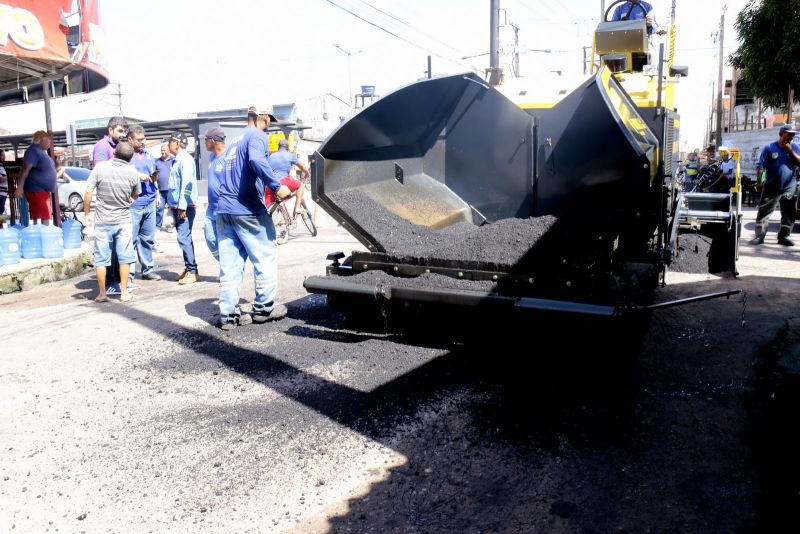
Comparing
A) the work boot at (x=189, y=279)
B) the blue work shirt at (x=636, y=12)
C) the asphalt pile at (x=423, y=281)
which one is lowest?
the work boot at (x=189, y=279)

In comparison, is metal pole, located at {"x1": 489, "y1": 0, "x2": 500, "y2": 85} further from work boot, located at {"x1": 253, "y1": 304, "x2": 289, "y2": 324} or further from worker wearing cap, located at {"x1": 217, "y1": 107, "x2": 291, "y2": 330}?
work boot, located at {"x1": 253, "y1": 304, "x2": 289, "y2": 324}

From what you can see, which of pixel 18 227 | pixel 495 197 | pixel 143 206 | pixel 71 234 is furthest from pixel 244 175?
pixel 71 234

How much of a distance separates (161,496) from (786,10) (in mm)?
21253

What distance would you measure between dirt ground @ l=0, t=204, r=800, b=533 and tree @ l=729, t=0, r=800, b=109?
16.3m

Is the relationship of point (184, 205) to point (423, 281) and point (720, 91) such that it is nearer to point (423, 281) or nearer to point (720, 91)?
point (423, 281)

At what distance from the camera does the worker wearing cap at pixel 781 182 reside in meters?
9.33

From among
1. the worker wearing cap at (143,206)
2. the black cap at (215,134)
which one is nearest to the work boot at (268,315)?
the black cap at (215,134)

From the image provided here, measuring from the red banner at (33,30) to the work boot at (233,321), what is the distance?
4.36m

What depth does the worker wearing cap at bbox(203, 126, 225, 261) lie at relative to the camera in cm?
544

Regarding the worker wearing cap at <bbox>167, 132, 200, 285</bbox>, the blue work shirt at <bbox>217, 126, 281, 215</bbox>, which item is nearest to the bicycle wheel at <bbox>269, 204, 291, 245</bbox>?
the worker wearing cap at <bbox>167, 132, 200, 285</bbox>

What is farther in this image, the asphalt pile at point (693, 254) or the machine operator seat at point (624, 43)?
the asphalt pile at point (693, 254)

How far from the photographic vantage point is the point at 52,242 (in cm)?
817

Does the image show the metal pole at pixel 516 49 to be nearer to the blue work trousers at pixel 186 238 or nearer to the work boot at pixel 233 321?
the blue work trousers at pixel 186 238

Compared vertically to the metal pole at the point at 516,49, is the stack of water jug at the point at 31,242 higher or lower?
lower
